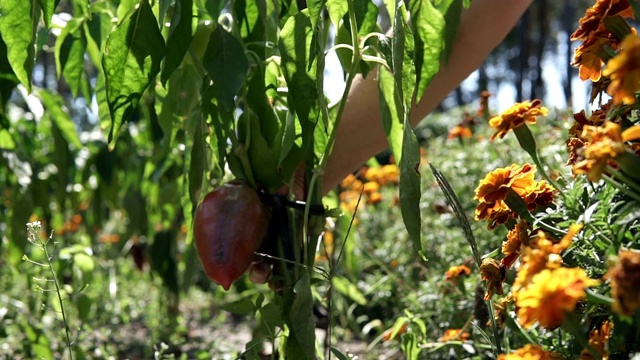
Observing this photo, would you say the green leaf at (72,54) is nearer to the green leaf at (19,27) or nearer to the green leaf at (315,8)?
the green leaf at (19,27)

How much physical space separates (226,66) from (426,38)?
238 millimetres

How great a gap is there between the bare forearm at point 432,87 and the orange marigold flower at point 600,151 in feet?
1.79

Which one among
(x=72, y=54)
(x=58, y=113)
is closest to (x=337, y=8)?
(x=72, y=54)

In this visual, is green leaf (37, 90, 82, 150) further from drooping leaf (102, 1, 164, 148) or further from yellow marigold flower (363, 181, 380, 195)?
drooping leaf (102, 1, 164, 148)

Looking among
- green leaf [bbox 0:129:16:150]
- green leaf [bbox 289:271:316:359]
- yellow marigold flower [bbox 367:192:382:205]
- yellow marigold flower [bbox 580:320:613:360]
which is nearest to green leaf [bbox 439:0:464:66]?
green leaf [bbox 289:271:316:359]

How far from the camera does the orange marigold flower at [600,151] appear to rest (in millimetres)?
583

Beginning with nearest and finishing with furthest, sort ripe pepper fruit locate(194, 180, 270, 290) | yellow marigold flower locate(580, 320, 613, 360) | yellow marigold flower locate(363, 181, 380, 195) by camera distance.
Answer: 1. yellow marigold flower locate(580, 320, 613, 360)
2. ripe pepper fruit locate(194, 180, 270, 290)
3. yellow marigold flower locate(363, 181, 380, 195)

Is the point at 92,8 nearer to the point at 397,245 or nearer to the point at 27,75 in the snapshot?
the point at 27,75

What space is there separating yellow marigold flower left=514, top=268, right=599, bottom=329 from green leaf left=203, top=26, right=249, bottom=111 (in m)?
0.44

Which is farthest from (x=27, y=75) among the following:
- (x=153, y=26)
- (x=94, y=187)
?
(x=94, y=187)

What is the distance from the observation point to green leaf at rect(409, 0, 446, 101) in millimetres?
937

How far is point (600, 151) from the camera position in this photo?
1.91 feet

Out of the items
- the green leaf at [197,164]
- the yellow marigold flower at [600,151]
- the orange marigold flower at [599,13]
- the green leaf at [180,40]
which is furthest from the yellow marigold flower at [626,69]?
the green leaf at [197,164]

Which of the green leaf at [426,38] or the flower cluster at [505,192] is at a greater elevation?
the green leaf at [426,38]
